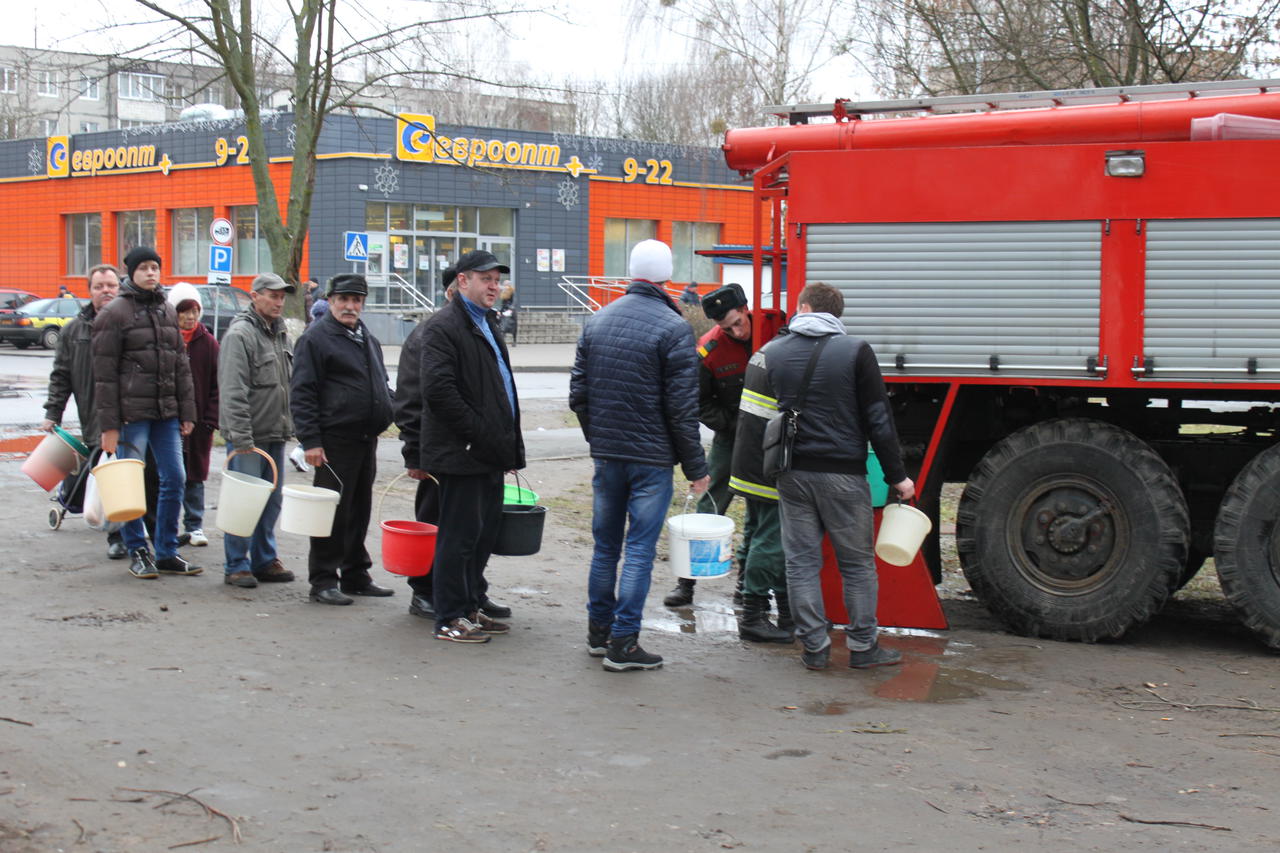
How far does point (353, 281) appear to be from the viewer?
24.3ft

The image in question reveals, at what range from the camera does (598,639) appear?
6.54 metres

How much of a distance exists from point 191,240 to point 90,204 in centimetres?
470

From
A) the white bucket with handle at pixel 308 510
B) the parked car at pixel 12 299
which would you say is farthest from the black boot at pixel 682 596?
the parked car at pixel 12 299

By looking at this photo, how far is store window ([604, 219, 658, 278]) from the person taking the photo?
1732 inches

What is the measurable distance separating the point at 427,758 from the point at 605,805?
30.2 inches

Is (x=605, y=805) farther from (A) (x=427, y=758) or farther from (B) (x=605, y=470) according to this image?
(B) (x=605, y=470)

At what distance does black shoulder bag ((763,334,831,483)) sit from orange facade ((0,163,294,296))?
113ft

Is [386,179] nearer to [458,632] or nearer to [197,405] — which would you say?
[197,405]

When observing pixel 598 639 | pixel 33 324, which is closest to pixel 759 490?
pixel 598 639

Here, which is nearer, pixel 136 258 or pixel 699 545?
pixel 699 545

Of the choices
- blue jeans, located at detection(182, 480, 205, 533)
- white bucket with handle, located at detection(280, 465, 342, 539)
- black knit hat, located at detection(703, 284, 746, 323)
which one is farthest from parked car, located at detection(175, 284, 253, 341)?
black knit hat, located at detection(703, 284, 746, 323)

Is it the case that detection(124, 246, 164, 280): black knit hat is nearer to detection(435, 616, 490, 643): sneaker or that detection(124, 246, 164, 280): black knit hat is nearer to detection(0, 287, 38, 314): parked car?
detection(435, 616, 490, 643): sneaker

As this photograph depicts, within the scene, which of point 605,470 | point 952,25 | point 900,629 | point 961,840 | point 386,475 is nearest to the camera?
point 961,840

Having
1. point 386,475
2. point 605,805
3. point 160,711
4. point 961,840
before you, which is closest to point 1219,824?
point 961,840
